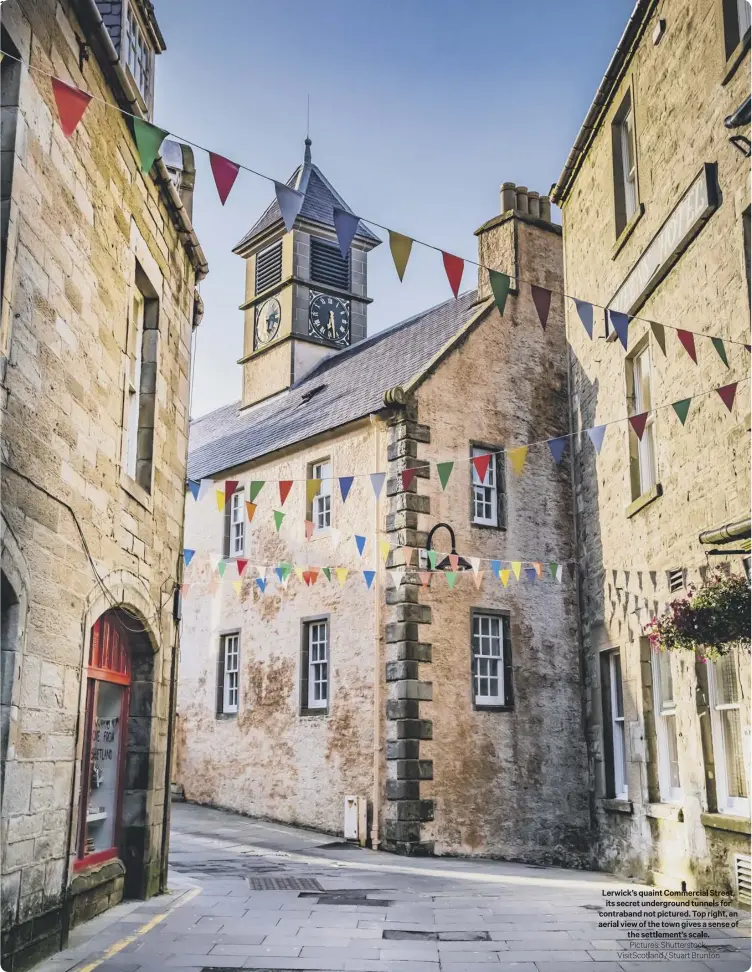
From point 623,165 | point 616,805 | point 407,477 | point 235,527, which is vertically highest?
point 623,165

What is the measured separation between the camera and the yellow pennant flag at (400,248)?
679 cm

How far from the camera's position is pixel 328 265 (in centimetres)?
2617

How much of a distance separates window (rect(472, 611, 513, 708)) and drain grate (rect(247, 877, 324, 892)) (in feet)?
15.5

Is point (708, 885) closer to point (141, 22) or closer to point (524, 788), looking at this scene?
point (524, 788)

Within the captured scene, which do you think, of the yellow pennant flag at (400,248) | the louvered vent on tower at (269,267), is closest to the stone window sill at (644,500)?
the yellow pennant flag at (400,248)

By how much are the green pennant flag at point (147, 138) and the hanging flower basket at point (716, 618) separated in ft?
17.8

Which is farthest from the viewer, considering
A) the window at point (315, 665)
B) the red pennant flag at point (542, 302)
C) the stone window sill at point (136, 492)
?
the window at point (315, 665)

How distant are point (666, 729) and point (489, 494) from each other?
5.82 meters

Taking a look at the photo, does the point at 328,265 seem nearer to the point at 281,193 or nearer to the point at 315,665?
the point at 315,665

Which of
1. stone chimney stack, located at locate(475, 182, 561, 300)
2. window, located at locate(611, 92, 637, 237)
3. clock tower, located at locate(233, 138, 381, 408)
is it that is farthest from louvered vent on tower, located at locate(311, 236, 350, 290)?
window, located at locate(611, 92, 637, 237)

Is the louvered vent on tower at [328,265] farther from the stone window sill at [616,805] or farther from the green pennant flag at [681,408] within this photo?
the green pennant flag at [681,408]

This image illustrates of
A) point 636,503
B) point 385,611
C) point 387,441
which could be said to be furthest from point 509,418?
point 636,503

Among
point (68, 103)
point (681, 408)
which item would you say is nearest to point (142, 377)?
point (68, 103)

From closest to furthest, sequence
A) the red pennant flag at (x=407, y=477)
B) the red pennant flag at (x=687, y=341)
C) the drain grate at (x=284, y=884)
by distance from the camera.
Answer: the red pennant flag at (x=687, y=341) < the drain grate at (x=284, y=884) < the red pennant flag at (x=407, y=477)
